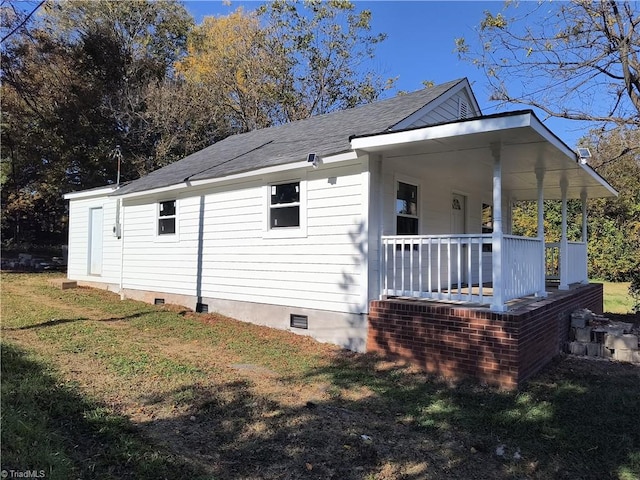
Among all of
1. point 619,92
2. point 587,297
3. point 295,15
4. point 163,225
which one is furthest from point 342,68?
point 587,297

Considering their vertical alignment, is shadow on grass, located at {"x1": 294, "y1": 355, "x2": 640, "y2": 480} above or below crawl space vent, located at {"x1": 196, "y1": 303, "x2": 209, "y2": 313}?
below

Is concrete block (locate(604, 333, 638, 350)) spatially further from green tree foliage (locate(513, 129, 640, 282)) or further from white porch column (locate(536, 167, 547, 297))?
green tree foliage (locate(513, 129, 640, 282))

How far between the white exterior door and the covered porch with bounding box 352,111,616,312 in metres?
9.21

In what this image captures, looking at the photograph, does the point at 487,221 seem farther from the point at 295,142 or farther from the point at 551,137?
the point at 551,137

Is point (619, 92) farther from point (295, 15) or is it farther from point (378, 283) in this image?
point (295, 15)

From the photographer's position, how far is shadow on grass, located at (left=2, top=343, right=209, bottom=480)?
2.97m

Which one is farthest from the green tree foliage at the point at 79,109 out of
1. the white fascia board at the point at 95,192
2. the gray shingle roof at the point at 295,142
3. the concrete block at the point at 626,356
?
the concrete block at the point at 626,356

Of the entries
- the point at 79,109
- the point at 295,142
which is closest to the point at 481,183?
the point at 295,142

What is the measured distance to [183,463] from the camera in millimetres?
3209

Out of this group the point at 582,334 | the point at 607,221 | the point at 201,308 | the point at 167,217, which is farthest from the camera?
the point at 607,221

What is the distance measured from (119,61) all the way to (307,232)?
64.8ft

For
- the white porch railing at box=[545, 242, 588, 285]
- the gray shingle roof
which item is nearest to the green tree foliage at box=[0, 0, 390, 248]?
the gray shingle roof

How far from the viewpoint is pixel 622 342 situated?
6469 mm

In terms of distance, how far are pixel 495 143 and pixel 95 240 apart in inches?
450
